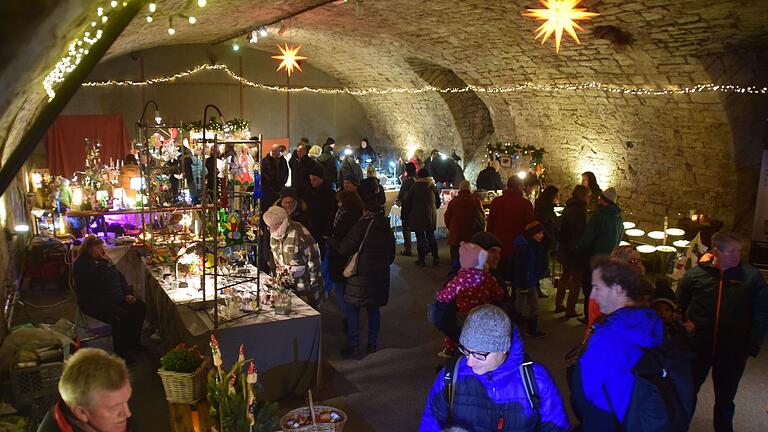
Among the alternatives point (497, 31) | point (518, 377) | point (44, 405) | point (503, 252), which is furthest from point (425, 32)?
point (518, 377)

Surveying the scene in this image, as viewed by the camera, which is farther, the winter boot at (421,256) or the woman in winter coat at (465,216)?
the winter boot at (421,256)

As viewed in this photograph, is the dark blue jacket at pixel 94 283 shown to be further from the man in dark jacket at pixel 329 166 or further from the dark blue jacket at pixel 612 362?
the man in dark jacket at pixel 329 166

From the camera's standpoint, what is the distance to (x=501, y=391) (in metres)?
2.73

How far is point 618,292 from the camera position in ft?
10.7

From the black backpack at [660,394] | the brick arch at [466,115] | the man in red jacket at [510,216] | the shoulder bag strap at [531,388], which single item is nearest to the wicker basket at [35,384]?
the shoulder bag strap at [531,388]

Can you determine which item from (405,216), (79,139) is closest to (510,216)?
(405,216)

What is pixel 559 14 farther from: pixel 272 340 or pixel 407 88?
pixel 407 88

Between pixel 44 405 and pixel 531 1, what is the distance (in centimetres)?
586

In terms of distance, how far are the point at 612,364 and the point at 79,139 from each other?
12.5m

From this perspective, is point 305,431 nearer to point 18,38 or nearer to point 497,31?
point 18,38

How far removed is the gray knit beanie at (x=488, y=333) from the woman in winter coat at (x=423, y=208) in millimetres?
6485

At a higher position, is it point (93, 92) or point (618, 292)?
point (93, 92)

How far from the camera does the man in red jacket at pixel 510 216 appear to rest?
7.05m

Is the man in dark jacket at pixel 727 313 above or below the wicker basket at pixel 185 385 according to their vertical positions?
above
